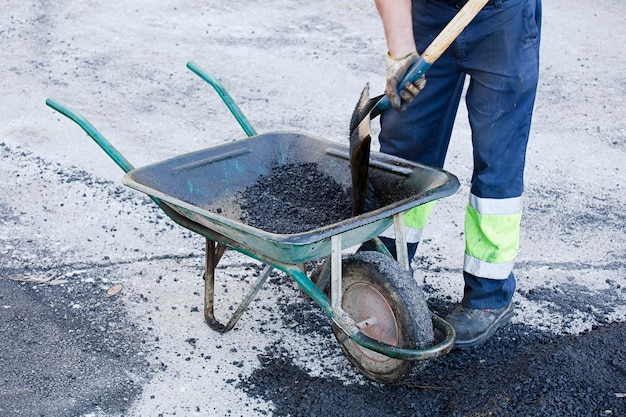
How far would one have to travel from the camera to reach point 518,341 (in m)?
3.49

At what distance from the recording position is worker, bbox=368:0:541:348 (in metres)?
3.11

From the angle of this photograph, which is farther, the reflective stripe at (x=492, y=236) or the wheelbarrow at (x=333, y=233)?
the reflective stripe at (x=492, y=236)

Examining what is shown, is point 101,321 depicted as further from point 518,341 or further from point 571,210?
point 571,210

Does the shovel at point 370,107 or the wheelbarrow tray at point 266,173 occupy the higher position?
the shovel at point 370,107

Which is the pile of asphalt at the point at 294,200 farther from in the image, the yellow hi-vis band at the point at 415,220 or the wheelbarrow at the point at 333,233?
the yellow hi-vis band at the point at 415,220

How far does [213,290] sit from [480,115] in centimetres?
134

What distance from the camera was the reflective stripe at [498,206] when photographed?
10.9 feet

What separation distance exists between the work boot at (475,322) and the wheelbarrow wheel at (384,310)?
0.47 m

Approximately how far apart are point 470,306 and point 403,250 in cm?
64

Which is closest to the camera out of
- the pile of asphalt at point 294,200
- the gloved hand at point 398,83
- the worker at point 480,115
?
the gloved hand at point 398,83

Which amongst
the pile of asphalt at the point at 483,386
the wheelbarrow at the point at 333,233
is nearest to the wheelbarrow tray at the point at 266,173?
the wheelbarrow at the point at 333,233

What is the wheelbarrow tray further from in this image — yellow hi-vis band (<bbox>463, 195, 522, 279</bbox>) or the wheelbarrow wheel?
yellow hi-vis band (<bbox>463, 195, 522, 279</bbox>)

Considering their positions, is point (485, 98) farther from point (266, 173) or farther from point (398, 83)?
point (266, 173)

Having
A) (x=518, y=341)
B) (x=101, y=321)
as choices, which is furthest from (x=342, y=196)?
(x=101, y=321)
